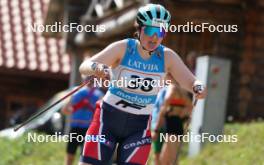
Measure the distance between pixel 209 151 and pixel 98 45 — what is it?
328 inches

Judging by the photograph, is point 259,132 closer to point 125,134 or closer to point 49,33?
Result: point 125,134

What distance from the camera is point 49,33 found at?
2005cm

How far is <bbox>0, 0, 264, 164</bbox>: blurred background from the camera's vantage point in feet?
43.3

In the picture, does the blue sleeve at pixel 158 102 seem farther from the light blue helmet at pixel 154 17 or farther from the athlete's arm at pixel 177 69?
the light blue helmet at pixel 154 17

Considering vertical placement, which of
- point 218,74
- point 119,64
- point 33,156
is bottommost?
point 33,156

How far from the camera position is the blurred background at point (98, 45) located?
13203 millimetres

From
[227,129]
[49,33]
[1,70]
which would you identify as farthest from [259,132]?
[1,70]

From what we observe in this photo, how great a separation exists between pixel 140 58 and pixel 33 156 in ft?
21.8

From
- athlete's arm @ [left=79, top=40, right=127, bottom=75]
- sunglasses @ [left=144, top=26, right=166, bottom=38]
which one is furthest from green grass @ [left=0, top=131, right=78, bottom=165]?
sunglasses @ [left=144, top=26, right=166, bottom=38]

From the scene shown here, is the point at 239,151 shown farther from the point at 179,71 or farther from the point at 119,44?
the point at 119,44

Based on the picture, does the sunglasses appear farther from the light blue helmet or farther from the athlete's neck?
the athlete's neck

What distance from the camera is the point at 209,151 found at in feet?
33.3

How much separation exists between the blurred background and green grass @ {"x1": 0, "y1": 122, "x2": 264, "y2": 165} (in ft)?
0.32

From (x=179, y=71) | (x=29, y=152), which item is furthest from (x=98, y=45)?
(x=179, y=71)
